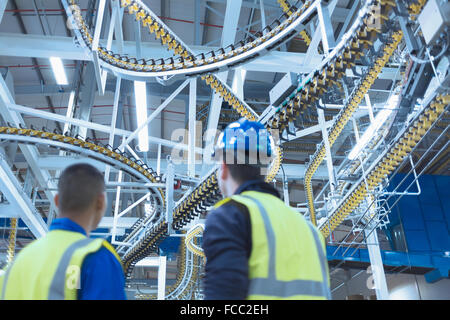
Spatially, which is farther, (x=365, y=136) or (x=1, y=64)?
(x=1, y=64)

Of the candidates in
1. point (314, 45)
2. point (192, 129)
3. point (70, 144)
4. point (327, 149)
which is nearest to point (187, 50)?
point (192, 129)

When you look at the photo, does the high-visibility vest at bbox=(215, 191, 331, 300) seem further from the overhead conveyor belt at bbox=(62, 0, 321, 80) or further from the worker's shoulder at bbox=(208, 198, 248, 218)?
the overhead conveyor belt at bbox=(62, 0, 321, 80)

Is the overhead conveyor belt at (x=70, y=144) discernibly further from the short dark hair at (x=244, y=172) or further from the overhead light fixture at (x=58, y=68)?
the short dark hair at (x=244, y=172)

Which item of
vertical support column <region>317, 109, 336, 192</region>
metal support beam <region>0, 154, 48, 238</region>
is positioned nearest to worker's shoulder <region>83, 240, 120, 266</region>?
vertical support column <region>317, 109, 336, 192</region>

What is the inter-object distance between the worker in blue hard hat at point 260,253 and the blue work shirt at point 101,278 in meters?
0.36

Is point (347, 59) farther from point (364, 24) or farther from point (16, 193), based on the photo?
point (16, 193)

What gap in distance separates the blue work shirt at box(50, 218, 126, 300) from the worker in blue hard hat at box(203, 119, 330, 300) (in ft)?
1.20

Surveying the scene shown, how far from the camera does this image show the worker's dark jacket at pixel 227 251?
1323 millimetres

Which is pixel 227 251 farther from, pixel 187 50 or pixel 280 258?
pixel 187 50

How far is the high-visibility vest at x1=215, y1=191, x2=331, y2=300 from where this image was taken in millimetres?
1392

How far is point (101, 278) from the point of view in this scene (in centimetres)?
149
